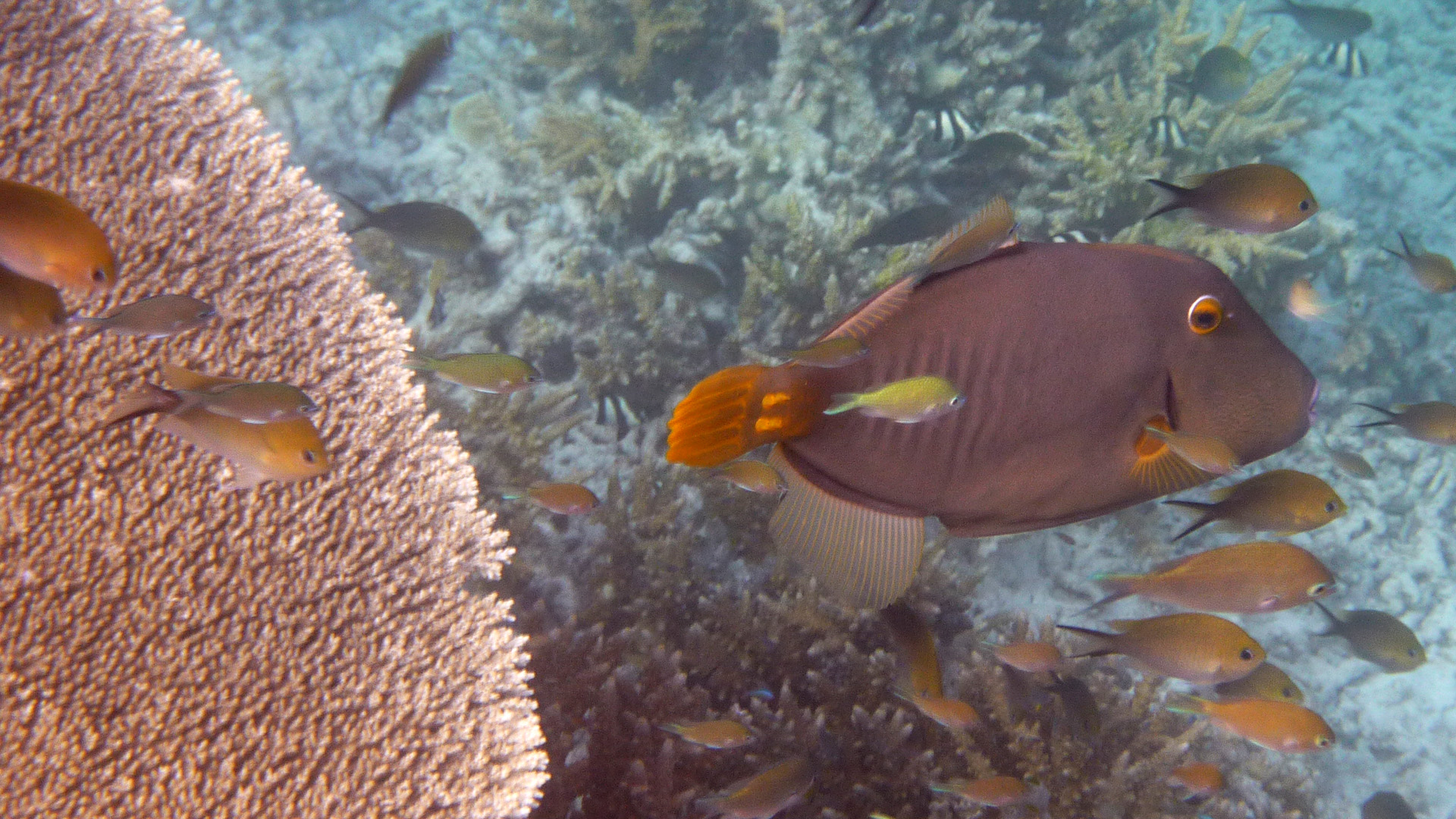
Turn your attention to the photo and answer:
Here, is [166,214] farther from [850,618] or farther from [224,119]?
[850,618]

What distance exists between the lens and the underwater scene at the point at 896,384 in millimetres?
1291

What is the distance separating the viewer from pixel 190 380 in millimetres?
1899

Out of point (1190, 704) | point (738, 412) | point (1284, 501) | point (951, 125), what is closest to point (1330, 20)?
point (951, 125)

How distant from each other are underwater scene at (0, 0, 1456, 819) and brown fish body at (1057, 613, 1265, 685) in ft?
0.04

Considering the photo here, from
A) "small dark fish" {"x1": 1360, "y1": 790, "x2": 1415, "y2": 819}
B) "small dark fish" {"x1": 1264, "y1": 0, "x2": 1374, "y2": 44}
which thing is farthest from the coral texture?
"small dark fish" {"x1": 1264, "y1": 0, "x2": 1374, "y2": 44}

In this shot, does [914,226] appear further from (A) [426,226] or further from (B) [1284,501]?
(A) [426,226]

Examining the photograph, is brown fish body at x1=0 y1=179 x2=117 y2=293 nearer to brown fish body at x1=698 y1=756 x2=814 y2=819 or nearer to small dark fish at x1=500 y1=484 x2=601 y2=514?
small dark fish at x1=500 y1=484 x2=601 y2=514

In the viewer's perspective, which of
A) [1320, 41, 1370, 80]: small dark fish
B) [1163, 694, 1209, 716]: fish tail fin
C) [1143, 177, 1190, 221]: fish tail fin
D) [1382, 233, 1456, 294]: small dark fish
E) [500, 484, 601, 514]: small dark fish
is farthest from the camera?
[1320, 41, 1370, 80]: small dark fish

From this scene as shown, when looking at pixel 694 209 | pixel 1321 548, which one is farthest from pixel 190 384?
pixel 1321 548

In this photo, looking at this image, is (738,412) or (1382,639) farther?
(1382,639)

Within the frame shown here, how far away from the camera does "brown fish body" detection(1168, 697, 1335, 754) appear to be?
2619mm

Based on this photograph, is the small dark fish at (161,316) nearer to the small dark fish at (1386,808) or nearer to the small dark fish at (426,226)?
the small dark fish at (426,226)

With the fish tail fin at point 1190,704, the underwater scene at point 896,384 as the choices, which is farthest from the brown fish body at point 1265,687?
the fish tail fin at point 1190,704

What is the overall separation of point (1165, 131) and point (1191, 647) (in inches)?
188
